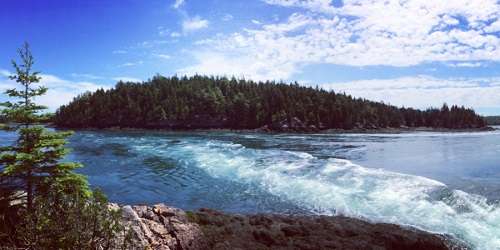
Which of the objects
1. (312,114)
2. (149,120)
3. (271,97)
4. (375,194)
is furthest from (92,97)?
(375,194)

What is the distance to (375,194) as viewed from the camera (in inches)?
904

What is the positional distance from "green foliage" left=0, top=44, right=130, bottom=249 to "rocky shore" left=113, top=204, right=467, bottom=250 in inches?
76.7

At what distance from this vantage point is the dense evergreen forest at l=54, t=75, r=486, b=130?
443ft

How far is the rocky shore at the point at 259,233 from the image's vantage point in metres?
14.0

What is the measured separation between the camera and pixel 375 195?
2275cm

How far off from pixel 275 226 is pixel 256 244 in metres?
1.87

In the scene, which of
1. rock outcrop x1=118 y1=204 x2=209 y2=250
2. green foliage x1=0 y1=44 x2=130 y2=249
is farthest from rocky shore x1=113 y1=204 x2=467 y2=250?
green foliage x1=0 y1=44 x2=130 y2=249

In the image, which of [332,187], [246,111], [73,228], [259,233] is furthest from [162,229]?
[246,111]

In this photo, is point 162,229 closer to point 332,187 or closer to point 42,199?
point 42,199

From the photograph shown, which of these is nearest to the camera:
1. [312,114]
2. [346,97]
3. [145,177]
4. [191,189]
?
[191,189]

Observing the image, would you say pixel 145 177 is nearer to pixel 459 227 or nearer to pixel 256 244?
pixel 256 244

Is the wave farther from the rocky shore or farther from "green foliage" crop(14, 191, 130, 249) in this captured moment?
"green foliage" crop(14, 191, 130, 249)

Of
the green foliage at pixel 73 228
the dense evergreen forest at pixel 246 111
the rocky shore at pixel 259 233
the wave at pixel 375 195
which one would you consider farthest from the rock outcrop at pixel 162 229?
the dense evergreen forest at pixel 246 111

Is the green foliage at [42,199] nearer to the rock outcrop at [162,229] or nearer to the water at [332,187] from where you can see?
the rock outcrop at [162,229]
